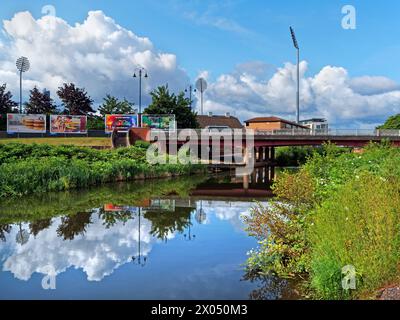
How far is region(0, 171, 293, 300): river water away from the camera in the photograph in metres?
8.24

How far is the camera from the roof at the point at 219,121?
86988 millimetres

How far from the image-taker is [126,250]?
11.5m

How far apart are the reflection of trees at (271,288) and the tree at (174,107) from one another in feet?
166

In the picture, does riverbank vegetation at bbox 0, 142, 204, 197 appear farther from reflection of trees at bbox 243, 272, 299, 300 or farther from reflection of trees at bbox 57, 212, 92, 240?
reflection of trees at bbox 243, 272, 299, 300

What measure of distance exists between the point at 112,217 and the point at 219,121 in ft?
246

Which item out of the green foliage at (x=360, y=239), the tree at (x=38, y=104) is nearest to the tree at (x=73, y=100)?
the tree at (x=38, y=104)

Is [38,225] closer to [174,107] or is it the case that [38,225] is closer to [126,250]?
[126,250]

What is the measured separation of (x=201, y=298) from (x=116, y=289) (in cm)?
186

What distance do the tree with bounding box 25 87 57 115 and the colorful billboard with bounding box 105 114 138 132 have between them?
65.2ft

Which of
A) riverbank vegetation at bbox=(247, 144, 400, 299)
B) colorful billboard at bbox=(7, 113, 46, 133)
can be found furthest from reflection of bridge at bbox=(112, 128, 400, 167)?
riverbank vegetation at bbox=(247, 144, 400, 299)

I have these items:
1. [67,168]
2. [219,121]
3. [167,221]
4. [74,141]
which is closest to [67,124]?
[74,141]
